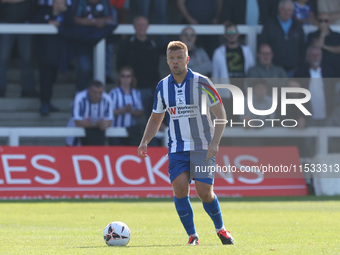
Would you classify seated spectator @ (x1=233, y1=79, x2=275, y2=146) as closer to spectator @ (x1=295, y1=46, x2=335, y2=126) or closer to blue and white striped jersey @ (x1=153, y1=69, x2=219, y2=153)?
spectator @ (x1=295, y1=46, x2=335, y2=126)

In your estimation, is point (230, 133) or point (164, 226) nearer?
point (164, 226)

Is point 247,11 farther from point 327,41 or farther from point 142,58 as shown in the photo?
point 142,58

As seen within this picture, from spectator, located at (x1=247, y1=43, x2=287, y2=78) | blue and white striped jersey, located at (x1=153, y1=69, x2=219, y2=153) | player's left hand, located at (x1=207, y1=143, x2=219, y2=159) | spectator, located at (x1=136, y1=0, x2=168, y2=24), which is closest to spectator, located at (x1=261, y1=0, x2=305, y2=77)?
spectator, located at (x1=247, y1=43, x2=287, y2=78)

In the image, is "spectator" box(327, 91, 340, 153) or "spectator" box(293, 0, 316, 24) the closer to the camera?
"spectator" box(327, 91, 340, 153)

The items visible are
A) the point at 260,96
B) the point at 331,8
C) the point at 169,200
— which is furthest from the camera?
the point at 331,8

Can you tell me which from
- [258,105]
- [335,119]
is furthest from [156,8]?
[335,119]

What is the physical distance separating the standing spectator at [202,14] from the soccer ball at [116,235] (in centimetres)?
955

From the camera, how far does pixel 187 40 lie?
15875 millimetres

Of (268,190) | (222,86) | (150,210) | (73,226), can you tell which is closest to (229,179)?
(268,190)

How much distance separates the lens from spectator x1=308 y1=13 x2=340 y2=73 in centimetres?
1680

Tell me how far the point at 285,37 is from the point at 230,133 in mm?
2257

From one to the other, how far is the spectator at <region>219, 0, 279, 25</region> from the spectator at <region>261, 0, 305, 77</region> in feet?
1.12

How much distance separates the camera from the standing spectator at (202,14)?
16906 millimetres

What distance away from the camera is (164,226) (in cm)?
1030
